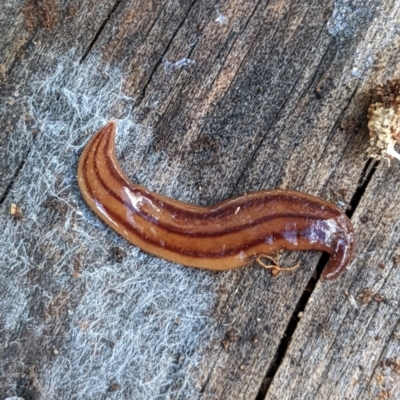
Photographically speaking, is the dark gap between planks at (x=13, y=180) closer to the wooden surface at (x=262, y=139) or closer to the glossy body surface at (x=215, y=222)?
the wooden surface at (x=262, y=139)

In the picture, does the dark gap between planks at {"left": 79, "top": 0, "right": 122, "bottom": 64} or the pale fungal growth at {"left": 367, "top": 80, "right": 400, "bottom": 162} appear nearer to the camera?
the pale fungal growth at {"left": 367, "top": 80, "right": 400, "bottom": 162}

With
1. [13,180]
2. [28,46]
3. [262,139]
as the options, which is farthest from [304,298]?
[28,46]

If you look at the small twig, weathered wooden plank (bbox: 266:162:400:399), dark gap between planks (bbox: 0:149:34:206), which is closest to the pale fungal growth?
weathered wooden plank (bbox: 266:162:400:399)

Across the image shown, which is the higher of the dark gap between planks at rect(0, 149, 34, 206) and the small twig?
the dark gap between planks at rect(0, 149, 34, 206)

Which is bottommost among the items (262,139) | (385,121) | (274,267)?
(274,267)

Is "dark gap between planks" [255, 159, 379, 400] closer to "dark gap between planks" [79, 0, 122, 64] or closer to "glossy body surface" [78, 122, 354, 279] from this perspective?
"glossy body surface" [78, 122, 354, 279]

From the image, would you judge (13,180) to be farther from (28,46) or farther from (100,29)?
(100,29)

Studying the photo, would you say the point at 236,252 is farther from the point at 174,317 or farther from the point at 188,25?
the point at 188,25

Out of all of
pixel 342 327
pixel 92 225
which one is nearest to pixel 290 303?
pixel 342 327
